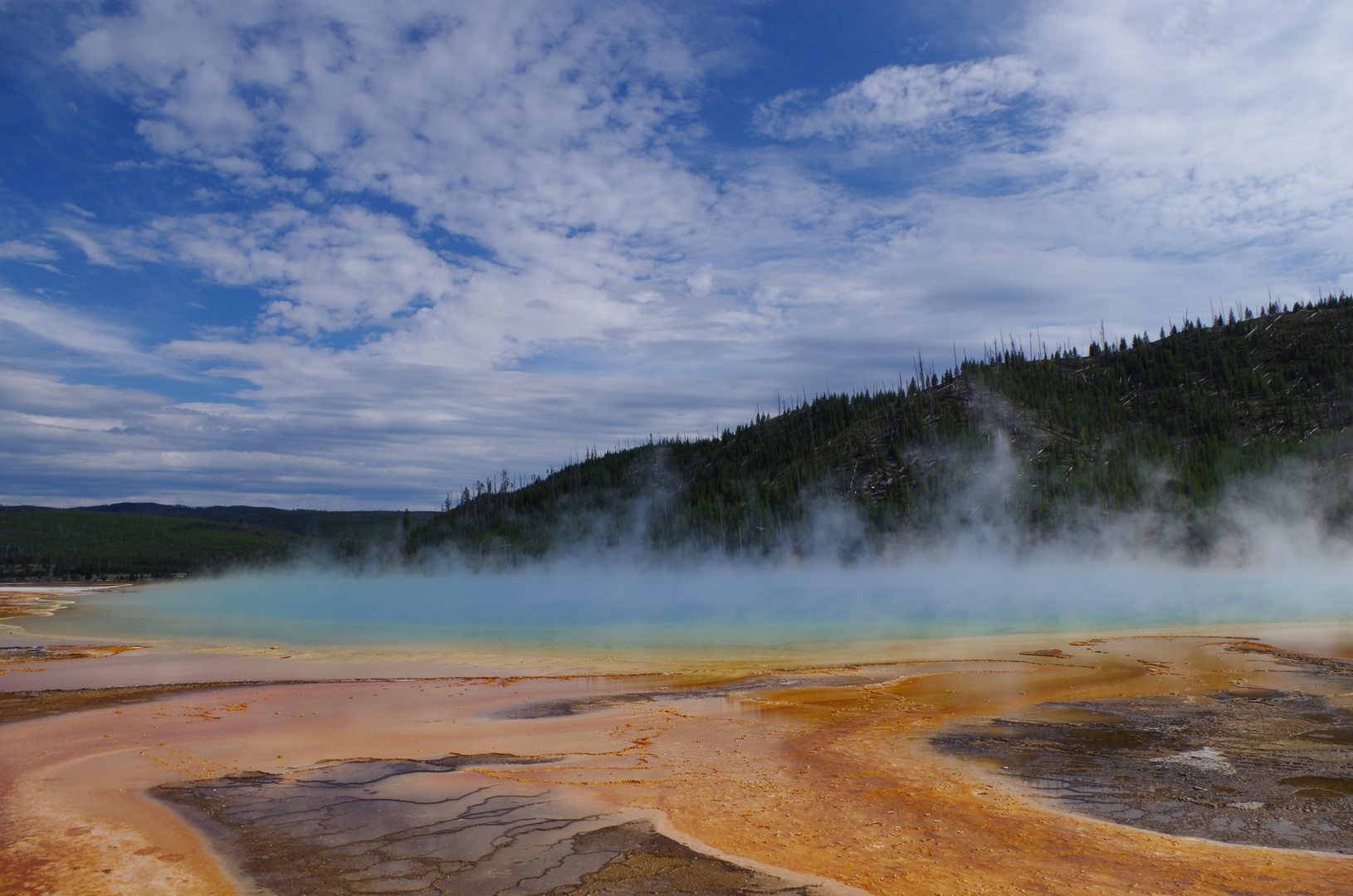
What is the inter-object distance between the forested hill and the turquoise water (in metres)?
17.7

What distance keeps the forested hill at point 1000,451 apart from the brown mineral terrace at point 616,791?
91.2 m

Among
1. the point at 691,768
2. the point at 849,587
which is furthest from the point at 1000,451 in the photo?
the point at 691,768

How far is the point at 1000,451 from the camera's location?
113125 millimetres

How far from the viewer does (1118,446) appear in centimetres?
10988

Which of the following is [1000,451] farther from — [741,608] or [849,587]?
[741,608]

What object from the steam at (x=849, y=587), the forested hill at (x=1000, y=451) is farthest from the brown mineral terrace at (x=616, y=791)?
the forested hill at (x=1000, y=451)

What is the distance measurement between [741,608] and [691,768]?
40941 millimetres

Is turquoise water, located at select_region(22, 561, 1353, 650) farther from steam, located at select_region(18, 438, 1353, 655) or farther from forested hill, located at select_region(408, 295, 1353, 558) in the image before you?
forested hill, located at select_region(408, 295, 1353, 558)

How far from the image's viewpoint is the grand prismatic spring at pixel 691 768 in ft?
22.9

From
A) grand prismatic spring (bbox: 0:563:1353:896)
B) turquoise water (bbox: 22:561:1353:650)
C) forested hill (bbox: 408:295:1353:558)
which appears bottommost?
turquoise water (bbox: 22:561:1353:650)

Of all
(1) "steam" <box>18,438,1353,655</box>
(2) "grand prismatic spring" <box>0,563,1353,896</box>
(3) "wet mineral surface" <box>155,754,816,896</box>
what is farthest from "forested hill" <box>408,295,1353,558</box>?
(3) "wet mineral surface" <box>155,754,816,896</box>

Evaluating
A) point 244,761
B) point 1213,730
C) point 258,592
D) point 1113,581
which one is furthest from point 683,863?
point 258,592

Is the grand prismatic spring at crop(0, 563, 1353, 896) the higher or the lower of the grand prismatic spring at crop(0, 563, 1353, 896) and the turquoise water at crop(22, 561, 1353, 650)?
the higher

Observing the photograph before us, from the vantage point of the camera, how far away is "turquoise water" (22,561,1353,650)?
33125 millimetres
